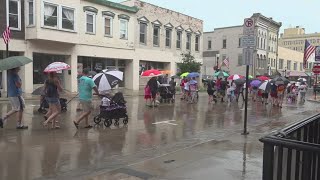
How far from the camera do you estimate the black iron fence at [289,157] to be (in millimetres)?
3551

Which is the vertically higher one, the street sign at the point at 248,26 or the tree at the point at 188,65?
the street sign at the point at 248,26

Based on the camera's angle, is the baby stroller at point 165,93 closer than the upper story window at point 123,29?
Yes

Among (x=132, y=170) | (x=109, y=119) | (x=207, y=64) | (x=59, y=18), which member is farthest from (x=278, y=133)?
(x=207, y=64)

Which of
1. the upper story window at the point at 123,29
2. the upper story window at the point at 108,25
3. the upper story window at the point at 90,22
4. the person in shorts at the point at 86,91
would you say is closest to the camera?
the person in shorts at the point at 86,91

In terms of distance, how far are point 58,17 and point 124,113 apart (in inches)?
649

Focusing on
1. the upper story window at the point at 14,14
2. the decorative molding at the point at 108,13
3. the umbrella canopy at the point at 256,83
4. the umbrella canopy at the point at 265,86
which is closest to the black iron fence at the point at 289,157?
the umbrella canopy at the point at 265,86

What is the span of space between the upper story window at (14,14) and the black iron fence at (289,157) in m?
23.8

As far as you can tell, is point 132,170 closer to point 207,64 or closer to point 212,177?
point 212,177

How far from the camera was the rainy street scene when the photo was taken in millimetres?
6578

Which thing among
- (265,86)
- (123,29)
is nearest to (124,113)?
(265,86)

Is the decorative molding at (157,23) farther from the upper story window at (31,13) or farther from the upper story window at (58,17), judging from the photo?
the upper story window at (31,13)

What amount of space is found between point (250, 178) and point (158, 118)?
8.37m

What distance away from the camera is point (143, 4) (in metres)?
35.1

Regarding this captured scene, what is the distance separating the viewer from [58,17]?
26.6 m
